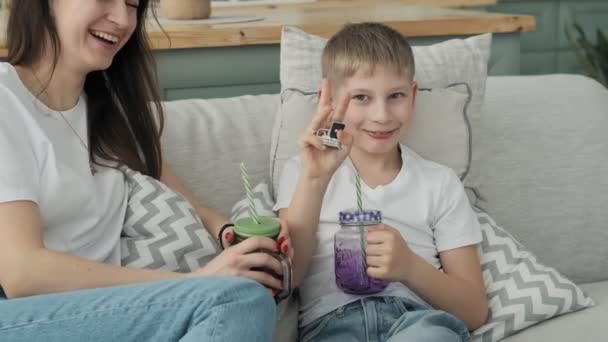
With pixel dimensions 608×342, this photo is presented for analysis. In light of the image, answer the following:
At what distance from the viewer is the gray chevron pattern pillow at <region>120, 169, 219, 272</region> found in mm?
1761

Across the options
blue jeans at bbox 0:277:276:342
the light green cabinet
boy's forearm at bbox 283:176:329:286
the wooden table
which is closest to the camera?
blue jeans at bbox 0:277:276:342

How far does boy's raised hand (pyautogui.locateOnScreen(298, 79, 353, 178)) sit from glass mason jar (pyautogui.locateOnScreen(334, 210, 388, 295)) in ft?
0.41

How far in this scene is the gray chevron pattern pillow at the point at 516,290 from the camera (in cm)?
177

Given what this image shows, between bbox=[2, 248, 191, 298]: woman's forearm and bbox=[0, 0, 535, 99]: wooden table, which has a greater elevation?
bbox=[0, 0, 535, 99]: wooden table

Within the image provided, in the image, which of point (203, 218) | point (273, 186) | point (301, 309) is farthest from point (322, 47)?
point (301, 309)

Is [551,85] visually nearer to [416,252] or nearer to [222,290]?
[416,252]

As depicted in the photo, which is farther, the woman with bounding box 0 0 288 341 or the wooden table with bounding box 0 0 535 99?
the wooden table with bounding box 0 0 535 99

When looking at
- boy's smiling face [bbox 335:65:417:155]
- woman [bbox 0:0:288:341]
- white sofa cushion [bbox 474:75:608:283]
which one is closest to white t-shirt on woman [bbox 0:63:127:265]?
woman [bbox 0:0:288:341]

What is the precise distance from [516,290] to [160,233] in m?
0.69

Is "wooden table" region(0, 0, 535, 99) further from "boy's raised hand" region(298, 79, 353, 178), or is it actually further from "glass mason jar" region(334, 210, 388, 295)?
"glass mason jar" region(334, 210, 388, 295)

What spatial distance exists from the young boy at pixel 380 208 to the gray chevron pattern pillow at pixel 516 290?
1.8 inches

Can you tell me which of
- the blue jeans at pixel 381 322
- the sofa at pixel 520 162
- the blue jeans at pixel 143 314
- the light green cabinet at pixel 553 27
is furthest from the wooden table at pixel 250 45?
the light green cabinet at pixel 553 27

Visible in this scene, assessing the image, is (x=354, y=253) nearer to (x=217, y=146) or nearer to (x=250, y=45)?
(x=217, y=146)

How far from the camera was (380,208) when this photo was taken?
1811 millimetres
